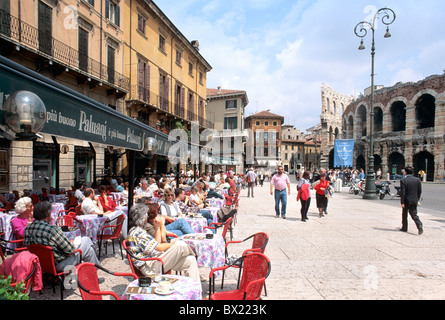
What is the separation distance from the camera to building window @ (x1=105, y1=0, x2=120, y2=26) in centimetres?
1802

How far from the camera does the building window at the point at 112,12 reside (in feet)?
59.1

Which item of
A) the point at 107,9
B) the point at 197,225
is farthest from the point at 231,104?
the point at 197,225

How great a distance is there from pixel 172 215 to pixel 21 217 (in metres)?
2.55

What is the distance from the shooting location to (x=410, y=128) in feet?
122

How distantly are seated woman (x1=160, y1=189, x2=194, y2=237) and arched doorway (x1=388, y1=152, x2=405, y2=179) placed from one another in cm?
4047

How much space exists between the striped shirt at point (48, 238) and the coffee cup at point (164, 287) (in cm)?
177

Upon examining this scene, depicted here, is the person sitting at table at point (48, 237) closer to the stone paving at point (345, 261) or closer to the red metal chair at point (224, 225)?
the stone paving at point (345, 261)

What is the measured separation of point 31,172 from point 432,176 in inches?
1598

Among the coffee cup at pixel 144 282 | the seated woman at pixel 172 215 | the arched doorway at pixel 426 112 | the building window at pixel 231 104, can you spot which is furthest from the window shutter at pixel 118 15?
the arched doorway at pixel 426 112

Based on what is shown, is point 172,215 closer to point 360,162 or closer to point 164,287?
point 164,287

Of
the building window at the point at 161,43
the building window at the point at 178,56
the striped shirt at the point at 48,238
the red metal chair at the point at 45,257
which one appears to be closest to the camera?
the red metal chair at the point at 45,257

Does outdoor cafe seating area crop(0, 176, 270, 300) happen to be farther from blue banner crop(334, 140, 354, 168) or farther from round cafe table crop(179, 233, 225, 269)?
blue banner crop(334, 140, 354, 168)

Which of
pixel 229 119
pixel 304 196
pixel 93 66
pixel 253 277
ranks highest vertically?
pixel 229 119
